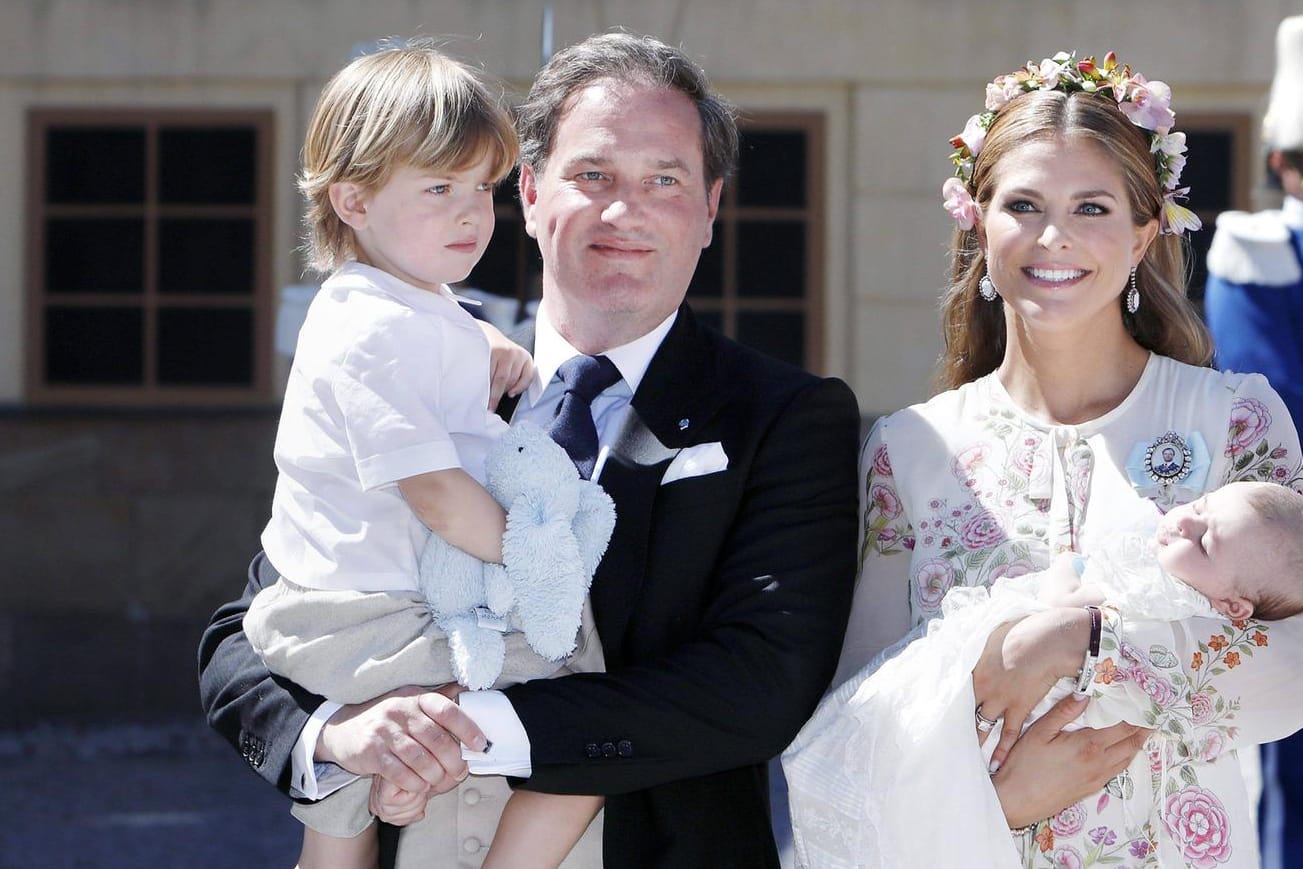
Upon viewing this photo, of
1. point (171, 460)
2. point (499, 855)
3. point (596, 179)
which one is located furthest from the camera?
point (171, 460)

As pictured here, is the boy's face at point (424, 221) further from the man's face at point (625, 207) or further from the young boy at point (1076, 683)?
the young boy at point (1076, 683)

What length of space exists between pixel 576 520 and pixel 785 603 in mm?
320

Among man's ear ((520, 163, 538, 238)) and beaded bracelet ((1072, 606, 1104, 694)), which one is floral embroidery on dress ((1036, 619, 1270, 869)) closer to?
beaded bracelet ((1072, 606, 1104, 694))

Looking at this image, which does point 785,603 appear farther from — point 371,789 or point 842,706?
point 371,789

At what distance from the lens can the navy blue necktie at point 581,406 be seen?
2533mm

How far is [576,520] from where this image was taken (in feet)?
7.86

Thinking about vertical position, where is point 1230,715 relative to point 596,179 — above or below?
below

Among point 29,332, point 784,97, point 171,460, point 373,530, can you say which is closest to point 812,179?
point 784,97

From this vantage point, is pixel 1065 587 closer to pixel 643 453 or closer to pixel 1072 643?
pixel 1072 643

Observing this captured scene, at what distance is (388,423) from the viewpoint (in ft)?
7.55

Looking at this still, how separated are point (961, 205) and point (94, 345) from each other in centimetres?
590

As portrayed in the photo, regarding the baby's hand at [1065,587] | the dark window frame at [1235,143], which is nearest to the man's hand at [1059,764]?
the baby's hand at [1065,587]

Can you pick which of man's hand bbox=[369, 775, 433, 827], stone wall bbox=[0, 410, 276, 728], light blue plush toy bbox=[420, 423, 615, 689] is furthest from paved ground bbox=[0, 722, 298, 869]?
light blue plush toy bbox=[420, 423, 615, 689]

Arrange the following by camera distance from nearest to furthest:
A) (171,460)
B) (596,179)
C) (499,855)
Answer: (499,855) → (596,179) → (171,460)
